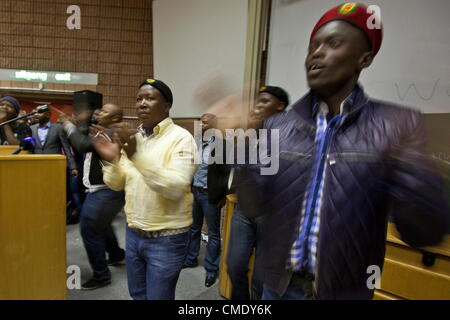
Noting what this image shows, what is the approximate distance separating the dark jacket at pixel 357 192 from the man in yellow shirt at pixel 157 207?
0.48 m

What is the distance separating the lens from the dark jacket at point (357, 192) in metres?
0.62

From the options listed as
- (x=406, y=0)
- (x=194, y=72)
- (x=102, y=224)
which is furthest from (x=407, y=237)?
(x=194, y=72)

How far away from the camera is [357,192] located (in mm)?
659

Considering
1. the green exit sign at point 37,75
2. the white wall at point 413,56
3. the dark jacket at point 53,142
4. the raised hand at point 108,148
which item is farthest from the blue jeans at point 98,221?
the green exit sign at point 37,75

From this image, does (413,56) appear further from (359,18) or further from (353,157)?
(353,157)

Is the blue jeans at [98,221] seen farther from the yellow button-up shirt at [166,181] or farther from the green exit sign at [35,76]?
the green exit sign at [35,76]

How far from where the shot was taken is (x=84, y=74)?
4047 millimetres

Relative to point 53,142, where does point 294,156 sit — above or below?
above

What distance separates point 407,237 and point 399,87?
1.38 m

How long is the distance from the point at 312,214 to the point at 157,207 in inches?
27.9

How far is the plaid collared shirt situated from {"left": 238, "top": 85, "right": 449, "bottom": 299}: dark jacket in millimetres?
16

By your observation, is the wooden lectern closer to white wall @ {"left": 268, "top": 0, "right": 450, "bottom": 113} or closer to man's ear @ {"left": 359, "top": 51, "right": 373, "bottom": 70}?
man's ear @ {"left": 359, "top": 51, "right": 373, "bottom": 70}

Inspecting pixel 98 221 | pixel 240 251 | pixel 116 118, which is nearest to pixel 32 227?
pixel 98 221
